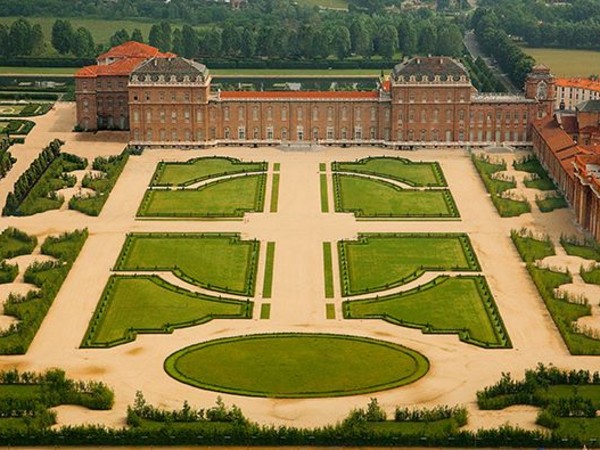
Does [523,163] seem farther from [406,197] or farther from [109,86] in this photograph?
[109,86]

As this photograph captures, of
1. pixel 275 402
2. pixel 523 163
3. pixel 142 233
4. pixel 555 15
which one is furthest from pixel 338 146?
pixel 555 15

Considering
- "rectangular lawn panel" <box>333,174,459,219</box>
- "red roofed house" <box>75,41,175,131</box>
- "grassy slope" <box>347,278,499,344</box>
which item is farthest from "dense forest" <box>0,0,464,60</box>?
"grassy slope" <box>347,278,499,344</box>

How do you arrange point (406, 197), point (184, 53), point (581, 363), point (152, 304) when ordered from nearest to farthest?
point (581, 363), point (152, 304), point (406, 197), point (184, 53)

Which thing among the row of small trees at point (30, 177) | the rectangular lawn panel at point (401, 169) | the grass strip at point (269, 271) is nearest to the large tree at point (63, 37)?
the row of small trees at point (30, 177)

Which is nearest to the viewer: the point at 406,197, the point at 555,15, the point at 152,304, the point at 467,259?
the point at 152,304

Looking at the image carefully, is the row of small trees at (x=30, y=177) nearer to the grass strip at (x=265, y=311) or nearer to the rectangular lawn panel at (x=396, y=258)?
the rectangular lawn panel at (x=396, y=258)

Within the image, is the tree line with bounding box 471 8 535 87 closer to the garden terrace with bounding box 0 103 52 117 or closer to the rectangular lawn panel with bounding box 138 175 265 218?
the rectangular lawn panel with bounding box 138 175 265 218
